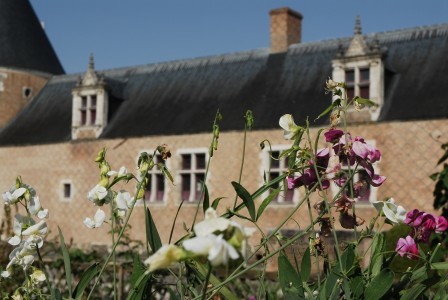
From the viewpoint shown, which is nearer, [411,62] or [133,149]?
[411,62]

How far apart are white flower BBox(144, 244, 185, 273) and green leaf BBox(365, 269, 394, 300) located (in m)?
0.53

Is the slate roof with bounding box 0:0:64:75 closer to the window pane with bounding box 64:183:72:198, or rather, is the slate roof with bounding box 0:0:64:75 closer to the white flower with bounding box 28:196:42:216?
the window pane with bounding box 64:183:72:198

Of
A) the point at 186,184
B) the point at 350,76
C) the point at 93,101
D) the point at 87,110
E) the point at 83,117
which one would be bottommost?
the point at 186,184

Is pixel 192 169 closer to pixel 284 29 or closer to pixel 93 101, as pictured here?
pixel 93 101

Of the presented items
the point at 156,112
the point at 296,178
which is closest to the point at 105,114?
the point at 156,112

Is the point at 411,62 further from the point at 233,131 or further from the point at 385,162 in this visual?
the point at 233,131

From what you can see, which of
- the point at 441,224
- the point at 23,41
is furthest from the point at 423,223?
the point at 23,41

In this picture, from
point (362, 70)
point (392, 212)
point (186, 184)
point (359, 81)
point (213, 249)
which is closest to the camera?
point (213, 249)

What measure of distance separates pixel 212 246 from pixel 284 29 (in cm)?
1476

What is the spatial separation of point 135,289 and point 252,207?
0.93ft

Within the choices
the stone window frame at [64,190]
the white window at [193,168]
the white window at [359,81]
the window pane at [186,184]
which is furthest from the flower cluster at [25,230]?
the stone window frame at [64,190]

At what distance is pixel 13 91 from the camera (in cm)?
1786

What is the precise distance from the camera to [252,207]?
4.91 ft

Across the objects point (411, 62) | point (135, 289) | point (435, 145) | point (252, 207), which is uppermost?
point (411, 62)
